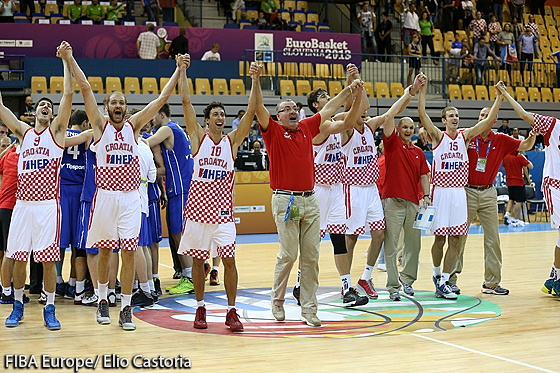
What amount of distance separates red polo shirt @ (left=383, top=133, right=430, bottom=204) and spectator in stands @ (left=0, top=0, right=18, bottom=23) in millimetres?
13818

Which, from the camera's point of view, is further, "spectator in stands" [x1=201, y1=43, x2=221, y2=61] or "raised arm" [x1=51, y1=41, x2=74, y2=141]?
"spectator in stands" [x1=201, y1=43, x2=221, y2=61]

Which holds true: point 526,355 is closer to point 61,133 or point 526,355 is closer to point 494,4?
point 61,133

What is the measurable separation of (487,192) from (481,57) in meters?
16.0

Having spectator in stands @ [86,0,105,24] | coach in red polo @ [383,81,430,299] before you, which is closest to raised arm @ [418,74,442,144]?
coach in red polo @ [383,81,430,299]

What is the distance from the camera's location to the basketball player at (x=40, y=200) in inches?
270

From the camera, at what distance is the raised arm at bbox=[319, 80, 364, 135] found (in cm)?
722

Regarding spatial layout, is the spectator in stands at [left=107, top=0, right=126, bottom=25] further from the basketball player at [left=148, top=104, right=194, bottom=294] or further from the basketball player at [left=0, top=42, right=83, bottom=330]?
the basketball player at [left=0, top=42, right=83, bottom=330]

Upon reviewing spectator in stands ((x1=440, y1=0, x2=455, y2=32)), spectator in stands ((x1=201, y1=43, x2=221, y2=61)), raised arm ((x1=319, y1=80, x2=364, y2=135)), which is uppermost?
spectator in stands ((x1=440, y1=0, x2=455, y2=32))

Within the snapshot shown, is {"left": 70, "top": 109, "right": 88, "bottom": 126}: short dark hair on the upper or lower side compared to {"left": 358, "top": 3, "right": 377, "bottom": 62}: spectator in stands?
lower

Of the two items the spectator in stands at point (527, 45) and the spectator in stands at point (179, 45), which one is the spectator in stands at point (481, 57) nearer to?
the spectator in stands at point (527, 45)

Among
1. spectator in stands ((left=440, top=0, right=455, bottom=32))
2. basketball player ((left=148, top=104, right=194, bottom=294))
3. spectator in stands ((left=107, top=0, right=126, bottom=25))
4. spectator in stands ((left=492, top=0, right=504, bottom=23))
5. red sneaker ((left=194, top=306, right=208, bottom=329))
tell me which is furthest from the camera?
spectator in stands ((left=492, top=0, right=504, bottom=23))

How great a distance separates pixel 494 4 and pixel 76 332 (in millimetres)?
23159

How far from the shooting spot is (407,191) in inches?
330

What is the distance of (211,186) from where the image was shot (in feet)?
22.3
